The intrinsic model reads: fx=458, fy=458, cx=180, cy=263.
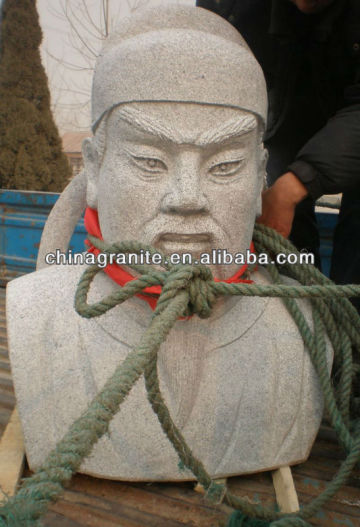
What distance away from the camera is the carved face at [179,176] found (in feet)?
3.75

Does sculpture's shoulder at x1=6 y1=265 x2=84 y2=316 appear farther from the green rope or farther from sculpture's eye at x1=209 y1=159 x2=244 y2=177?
sculpture's eye at x1=209 y1=159 x2=244 y2=177

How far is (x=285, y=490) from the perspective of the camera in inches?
48.7

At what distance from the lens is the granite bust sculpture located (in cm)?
115

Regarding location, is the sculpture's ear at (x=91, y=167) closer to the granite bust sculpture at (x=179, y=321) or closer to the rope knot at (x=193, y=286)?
the granite bust sculpture at (x=179, y=321)

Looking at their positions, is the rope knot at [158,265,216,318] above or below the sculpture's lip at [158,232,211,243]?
below

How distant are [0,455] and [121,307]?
56 centimetres

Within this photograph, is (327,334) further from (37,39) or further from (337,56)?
(37,39)

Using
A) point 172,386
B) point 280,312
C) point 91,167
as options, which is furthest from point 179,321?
point 91,167

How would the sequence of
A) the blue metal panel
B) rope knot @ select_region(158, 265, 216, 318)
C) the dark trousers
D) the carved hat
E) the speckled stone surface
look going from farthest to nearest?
the blue metal panel < the dark trousers < the speckled stone surface < the carved hat < rope knot @ select_region(158, 265, 216, 318)

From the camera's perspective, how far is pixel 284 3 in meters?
1.64

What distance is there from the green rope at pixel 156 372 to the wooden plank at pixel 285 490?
0.06m

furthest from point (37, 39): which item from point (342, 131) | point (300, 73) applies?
point (342, 131)

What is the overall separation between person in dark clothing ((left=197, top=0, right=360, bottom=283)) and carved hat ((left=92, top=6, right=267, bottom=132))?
0.34 m

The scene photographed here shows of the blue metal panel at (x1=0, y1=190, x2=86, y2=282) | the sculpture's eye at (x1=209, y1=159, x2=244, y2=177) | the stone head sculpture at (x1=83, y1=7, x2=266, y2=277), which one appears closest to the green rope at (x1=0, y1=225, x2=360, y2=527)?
the stone head sculpture at (x1=83, y1=7, x2=266, y2=277)
